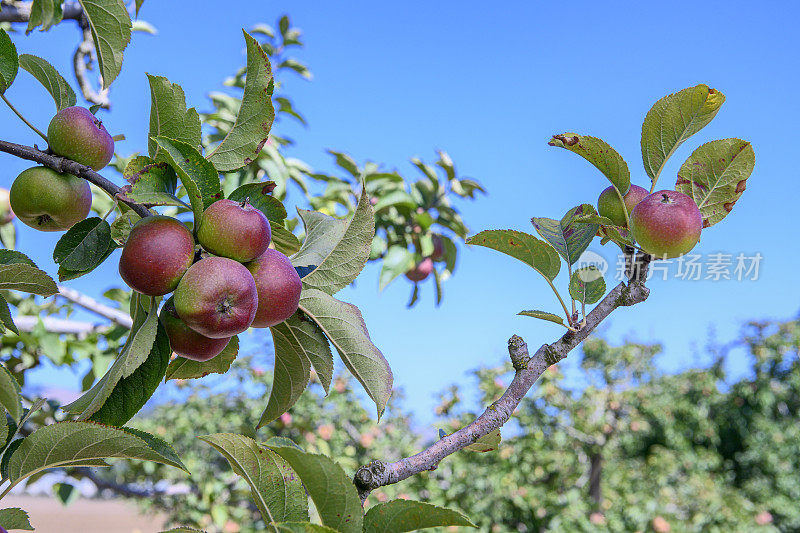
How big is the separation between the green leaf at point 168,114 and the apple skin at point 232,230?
0.52ft

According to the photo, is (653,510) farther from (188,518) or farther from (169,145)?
(169,145)

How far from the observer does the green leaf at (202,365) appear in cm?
82

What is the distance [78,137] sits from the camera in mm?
811

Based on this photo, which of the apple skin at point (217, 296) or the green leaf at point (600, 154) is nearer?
the apple skin at point (217, 296)

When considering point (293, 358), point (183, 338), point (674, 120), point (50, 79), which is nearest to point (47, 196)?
point (50, 79)

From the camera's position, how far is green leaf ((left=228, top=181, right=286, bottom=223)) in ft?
2.52

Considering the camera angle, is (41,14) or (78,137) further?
(41,14)

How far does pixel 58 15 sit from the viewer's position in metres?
1.50

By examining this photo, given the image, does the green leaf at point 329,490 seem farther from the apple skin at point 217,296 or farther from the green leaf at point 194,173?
the green leaf at point 194,173

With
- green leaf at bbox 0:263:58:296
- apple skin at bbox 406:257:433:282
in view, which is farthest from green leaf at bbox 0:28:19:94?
apple skin at bbox 406:257:433:282

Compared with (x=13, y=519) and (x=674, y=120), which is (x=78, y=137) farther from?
(x=674, y=120)

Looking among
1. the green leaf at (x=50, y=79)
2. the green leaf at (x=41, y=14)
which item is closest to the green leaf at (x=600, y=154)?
the green leaf at (x=50, y=79)

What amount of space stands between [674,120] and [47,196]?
874 millimetres

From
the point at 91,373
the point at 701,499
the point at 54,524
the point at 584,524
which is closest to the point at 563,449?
the point at 584,524
